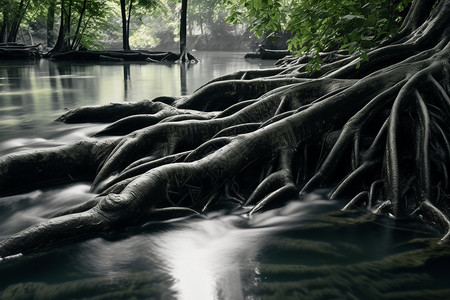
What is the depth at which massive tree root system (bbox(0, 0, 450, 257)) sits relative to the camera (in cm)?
339

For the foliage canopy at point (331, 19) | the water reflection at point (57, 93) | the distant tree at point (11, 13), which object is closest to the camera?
the foliage canopy at point (331, 19)

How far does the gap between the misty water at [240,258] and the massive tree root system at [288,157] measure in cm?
16

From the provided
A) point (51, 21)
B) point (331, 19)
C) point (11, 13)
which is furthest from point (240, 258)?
point (11, 13)

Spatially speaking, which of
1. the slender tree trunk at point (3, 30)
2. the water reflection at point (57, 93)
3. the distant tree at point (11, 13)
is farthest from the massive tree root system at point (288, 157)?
the slender tree trunk at point (3, 30)

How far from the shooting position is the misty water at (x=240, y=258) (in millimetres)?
2498

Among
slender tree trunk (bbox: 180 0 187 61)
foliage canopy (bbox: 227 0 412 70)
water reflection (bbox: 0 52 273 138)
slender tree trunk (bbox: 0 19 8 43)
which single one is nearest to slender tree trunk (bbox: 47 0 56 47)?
slender tree trunk (bbox: 0 19 8 43)

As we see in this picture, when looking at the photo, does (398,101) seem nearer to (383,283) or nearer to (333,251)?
(333,251)

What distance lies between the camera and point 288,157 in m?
4.09

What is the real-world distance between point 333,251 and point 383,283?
1.64 ft

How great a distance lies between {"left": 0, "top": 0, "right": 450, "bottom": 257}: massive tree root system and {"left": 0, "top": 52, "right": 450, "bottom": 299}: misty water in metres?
0.16

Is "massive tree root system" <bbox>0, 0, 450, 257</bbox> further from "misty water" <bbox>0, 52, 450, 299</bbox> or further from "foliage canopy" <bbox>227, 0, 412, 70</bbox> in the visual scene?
"foliage canopy" <bbox>227, 0, 412, 70</bbox>

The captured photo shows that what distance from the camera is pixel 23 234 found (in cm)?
294

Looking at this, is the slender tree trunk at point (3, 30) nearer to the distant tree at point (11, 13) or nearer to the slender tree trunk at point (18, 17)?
the distant tree at point (11, 13)

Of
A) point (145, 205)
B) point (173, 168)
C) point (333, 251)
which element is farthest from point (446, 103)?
point (145, 205)
